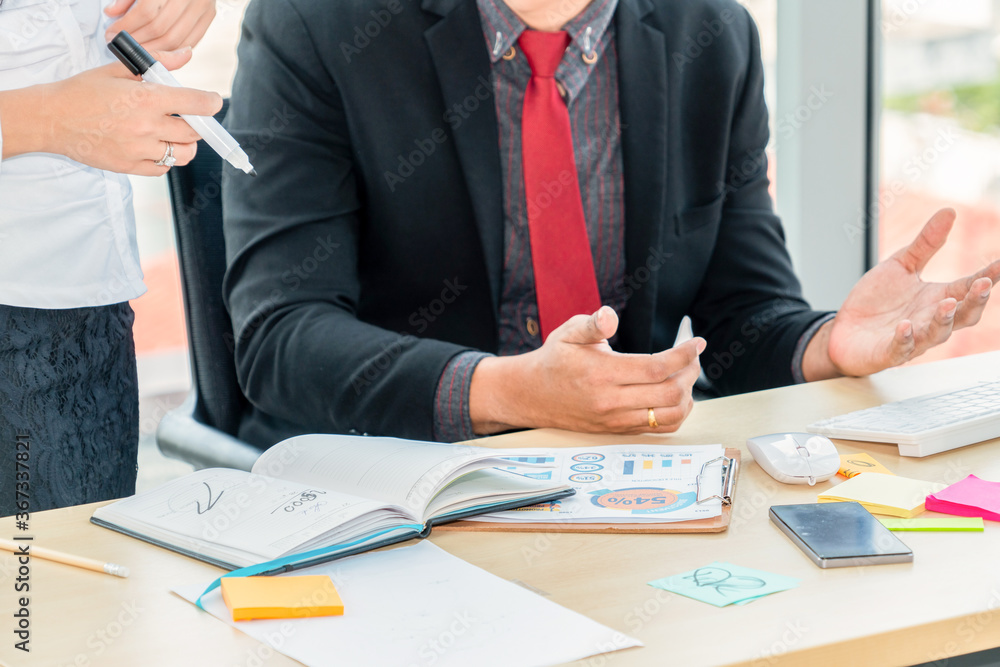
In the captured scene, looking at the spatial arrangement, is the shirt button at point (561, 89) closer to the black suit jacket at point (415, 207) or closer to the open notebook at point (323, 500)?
the black suit jacket at point (415, 207)

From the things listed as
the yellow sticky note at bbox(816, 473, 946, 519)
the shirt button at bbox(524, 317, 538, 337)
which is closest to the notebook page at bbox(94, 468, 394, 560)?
the yellow sticky note at bbox(816, 473, 946, 519)

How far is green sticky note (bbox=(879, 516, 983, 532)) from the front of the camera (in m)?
0.71

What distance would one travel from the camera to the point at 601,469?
A: 35.0 inches

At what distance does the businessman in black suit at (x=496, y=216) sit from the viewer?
3.84 ft

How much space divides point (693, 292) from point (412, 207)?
489 mm

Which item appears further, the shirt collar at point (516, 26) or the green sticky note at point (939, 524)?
the shirt collar at point (516, 26)

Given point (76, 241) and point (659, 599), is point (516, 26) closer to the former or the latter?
point (76, 241)

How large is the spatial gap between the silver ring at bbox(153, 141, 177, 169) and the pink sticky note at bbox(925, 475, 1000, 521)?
0.75 metres

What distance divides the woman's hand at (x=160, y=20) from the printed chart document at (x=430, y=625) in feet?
1.88

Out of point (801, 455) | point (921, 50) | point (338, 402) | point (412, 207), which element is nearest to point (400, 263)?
point (412, 207)

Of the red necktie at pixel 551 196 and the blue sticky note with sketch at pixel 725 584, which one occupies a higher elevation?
the red necktie at pixel 551 196

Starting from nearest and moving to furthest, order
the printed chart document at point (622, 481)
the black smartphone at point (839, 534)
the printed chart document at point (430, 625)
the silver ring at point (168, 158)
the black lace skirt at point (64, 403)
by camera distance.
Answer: the printed chart document at point (430, 625), the black smartphone at point (839, 534), the printed chart document at point (622, 481), the silver ring at point (168, 158), the black lace skirt at point (64, 403)

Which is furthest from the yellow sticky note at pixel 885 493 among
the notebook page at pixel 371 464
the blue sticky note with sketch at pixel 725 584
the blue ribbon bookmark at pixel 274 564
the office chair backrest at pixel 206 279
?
the office chair backrest at pixel 206 279

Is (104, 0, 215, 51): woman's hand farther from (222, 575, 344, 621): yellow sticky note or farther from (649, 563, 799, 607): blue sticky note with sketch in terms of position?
(649, 563, 799, 607): blue sticky note with sketch
